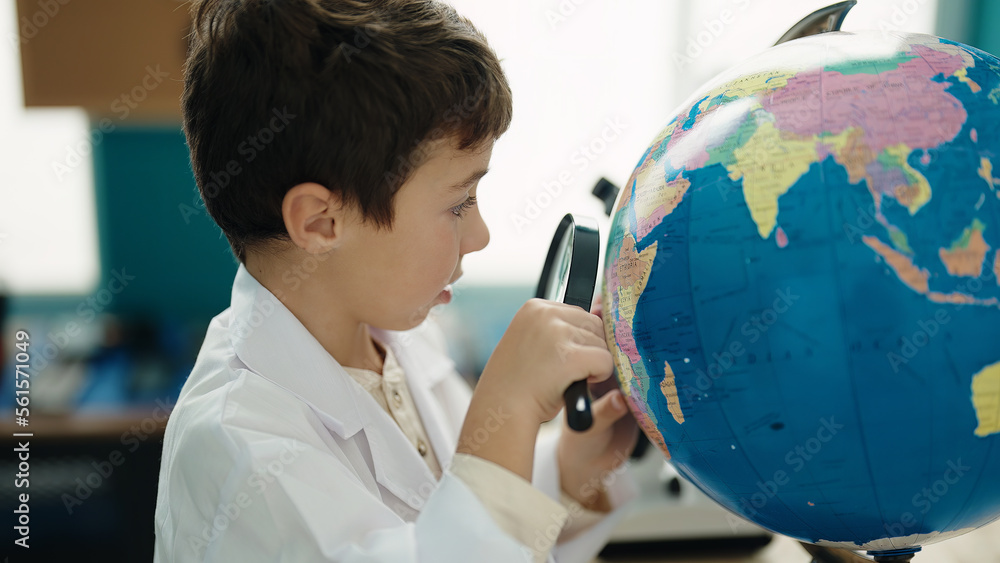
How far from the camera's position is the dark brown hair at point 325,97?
25.6 inches

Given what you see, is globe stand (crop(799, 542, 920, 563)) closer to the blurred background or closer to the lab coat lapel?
the lab coat lapel

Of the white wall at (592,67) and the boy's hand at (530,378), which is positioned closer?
the boy's hand at (530,378)

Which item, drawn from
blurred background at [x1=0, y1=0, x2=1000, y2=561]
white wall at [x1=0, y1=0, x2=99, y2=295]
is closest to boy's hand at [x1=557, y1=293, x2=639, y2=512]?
blurred background at [x1=0, y1=0, x2=1000, y2=561]

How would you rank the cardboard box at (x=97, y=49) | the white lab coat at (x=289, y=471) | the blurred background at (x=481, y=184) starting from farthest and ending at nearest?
the blurred background at (x=481, y=184) < the cardboard box at (x=97, y=49) < the white lab coat at (x=289, y=471)

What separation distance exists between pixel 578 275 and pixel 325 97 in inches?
11.5

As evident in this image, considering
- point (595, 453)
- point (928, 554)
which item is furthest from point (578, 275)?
point (928, 554)

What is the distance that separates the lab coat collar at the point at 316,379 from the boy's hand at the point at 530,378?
0.16 meters

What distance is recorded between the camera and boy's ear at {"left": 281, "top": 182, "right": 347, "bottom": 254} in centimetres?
69

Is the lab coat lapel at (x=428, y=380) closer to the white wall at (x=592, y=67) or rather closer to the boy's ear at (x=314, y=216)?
the boy's ear at (x=314, y=216)

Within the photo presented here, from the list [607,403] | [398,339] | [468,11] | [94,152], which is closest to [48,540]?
[94,152]

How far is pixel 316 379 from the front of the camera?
0.72m

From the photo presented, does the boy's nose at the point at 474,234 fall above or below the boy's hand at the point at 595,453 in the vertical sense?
above

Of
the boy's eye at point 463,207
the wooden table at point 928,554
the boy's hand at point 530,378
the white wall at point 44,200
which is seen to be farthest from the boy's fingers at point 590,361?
the white wall at point 44,200

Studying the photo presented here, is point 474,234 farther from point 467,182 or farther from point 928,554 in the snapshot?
point 928,554
